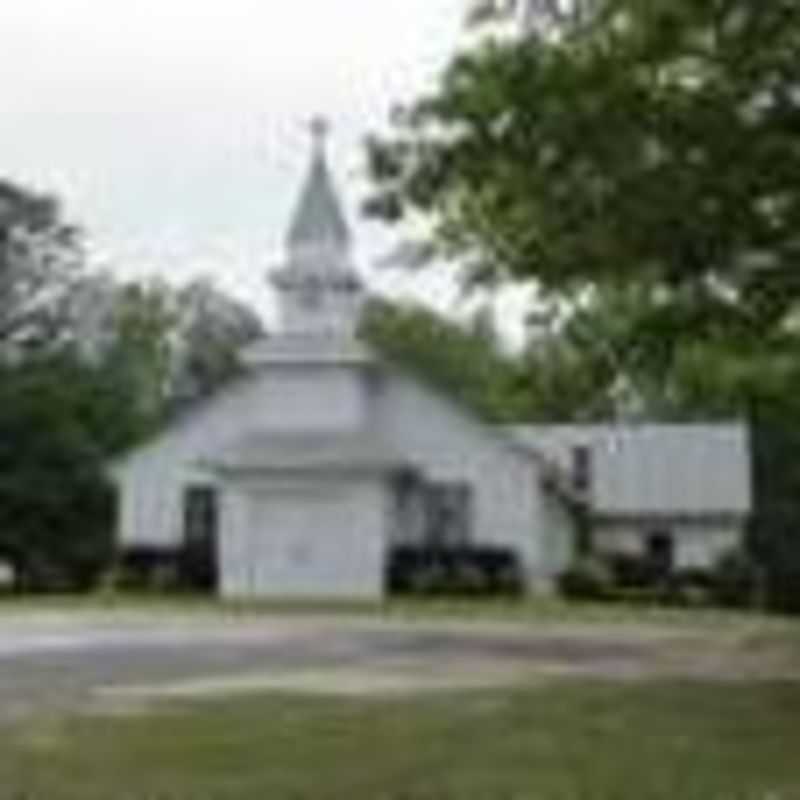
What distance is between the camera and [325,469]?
61812mm

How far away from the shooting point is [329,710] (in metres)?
22.3

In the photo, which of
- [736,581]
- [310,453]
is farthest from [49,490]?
[736,581]

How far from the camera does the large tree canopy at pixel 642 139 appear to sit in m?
23.5

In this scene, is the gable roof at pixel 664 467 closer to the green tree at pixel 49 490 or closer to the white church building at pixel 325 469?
the white church building at pixel 325 469

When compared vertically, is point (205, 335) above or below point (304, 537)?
above

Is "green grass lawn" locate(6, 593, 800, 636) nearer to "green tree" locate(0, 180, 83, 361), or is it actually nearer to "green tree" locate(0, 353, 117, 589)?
"green tree" locate(0, 353, 117, 589)

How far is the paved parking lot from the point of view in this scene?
25.5m

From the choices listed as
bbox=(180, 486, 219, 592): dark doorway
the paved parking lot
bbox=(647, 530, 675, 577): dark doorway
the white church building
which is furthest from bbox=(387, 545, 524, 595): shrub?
the paved parking lot

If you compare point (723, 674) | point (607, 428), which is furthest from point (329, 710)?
point (607, 428)

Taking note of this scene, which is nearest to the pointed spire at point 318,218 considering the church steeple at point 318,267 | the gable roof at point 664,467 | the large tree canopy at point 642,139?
the church steeple at point 318,267

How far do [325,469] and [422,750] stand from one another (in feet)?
141

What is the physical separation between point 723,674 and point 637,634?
11.6 m

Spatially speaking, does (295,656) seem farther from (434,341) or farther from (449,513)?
(434,341)

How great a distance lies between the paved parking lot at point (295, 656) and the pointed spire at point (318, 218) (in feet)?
74.1
